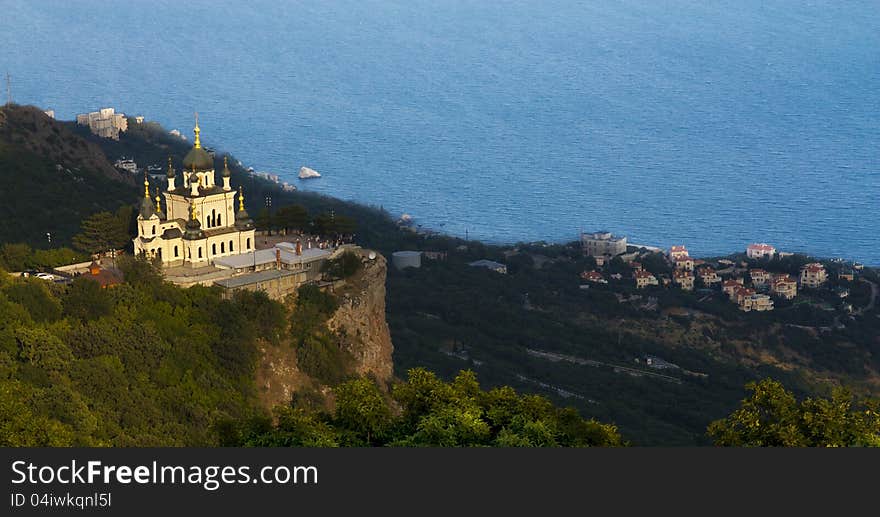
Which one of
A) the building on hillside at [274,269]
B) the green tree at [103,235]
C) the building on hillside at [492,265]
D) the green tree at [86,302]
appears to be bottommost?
the building on hillside at [492,265]

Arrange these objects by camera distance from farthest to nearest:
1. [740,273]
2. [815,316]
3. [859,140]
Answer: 1. [859,140]
2. [740,273]
3. [815,316]

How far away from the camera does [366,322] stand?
90.0ft

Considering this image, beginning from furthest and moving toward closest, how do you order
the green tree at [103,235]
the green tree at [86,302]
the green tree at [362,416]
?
1. the green tree at [103,235]
2. the green tree at [86,302]
3. the green tree at [362,416]

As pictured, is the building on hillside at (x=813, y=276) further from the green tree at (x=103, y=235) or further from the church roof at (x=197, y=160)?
the green tree at (x=103, y=235)

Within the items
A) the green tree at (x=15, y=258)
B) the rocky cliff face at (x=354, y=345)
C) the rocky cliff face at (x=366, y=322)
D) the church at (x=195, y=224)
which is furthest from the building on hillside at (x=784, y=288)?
the green tree at (x=15, y=258)

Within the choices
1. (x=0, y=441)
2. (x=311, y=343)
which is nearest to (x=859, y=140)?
(x=311, y=343)

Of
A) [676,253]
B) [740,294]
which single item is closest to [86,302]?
[740,294]

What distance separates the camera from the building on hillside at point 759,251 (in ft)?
180

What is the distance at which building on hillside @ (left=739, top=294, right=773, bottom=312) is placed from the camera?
4594 cm

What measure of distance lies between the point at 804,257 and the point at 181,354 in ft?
115

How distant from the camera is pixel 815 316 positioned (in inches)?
1788

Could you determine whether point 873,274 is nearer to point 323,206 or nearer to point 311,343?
point 323,206

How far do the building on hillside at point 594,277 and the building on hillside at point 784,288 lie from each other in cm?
587

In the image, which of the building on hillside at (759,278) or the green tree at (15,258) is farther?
the building on hillside at (759,278)
